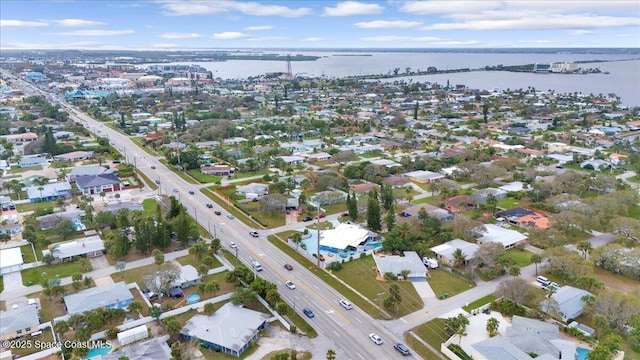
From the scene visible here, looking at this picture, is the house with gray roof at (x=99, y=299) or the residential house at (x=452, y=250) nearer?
the house with gray roof at (x=99, y=299)

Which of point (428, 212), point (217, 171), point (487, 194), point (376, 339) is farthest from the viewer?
point (217, 171)

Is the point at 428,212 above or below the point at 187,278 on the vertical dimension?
above

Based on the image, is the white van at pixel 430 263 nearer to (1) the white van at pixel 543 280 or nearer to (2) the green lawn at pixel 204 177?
(1) the white van at pixel 543 280

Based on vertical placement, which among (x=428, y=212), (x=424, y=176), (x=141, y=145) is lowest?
(x=428, y=212)

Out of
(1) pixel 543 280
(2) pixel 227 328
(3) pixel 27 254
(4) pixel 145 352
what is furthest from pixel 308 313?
(3) pixel 27 254

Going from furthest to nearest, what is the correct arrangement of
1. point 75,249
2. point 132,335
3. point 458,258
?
point 75,249 → point 458,258 → point 132,335

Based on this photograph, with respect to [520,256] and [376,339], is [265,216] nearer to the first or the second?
[376,339]

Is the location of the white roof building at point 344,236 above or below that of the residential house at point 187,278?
above

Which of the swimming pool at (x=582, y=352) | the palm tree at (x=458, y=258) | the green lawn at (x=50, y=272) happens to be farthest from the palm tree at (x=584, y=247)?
the green lawn at (x=50, y=272)
